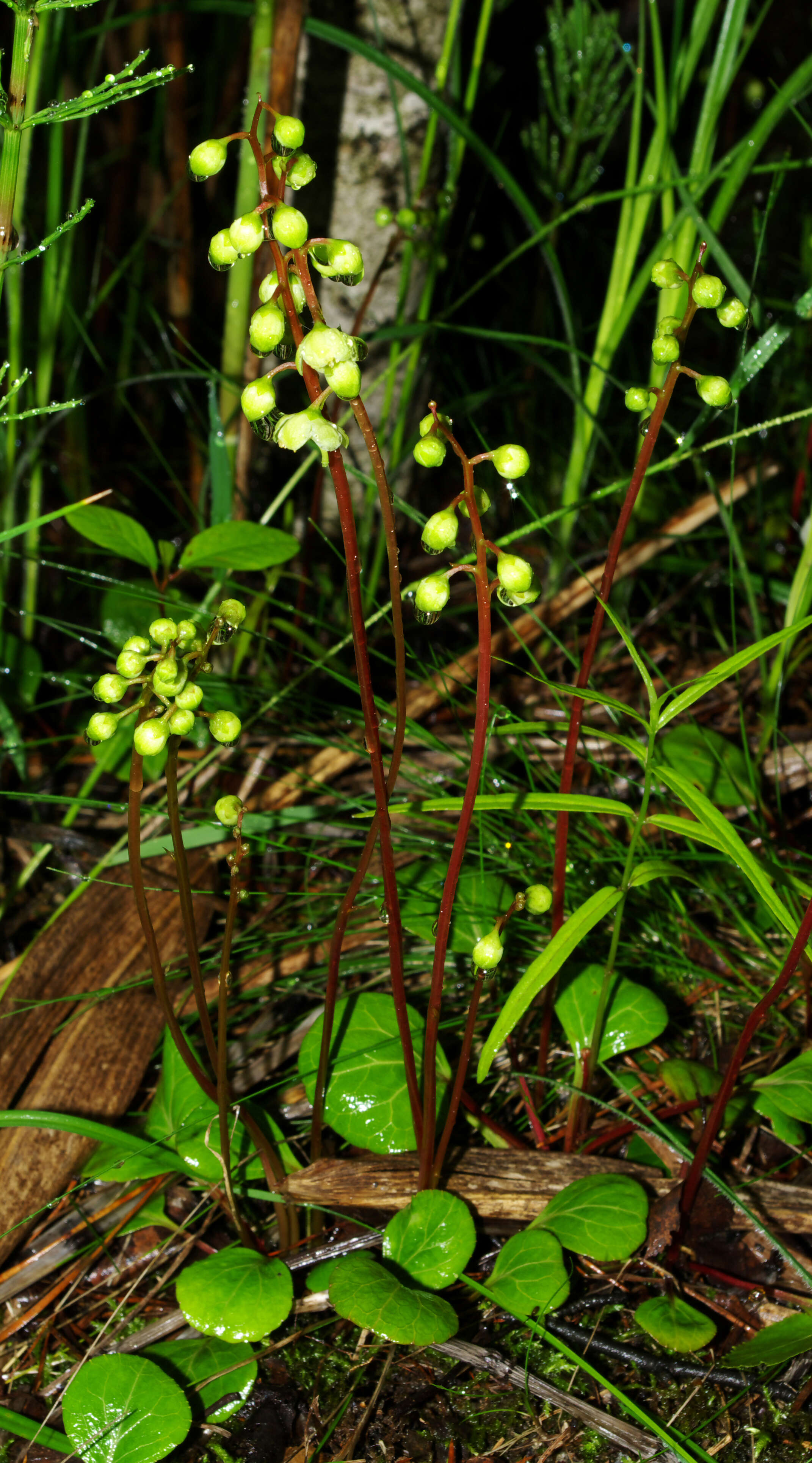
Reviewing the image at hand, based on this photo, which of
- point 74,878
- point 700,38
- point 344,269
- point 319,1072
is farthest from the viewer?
point 74,878

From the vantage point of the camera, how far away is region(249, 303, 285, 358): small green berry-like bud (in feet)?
2.67

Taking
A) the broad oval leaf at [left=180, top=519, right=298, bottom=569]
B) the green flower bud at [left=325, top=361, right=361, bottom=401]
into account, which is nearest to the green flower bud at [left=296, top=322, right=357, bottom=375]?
the green flower bud at [left=325, top=361, right=361, bottom=401]

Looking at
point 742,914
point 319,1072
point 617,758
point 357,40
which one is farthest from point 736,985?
point 357,40

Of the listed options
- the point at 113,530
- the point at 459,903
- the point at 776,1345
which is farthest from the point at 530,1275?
the point at 113,530

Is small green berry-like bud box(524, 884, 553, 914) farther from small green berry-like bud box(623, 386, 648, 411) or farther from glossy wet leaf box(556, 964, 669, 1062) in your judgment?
small green berry-like bud box(623, 386, 648, 411)

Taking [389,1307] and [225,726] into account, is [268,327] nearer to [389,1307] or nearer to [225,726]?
[225,726]

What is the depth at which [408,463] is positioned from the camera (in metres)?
2.47

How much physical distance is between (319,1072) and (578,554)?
165cm

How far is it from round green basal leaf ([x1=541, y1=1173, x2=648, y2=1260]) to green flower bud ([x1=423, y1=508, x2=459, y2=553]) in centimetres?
85

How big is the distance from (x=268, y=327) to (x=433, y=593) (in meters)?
0.24

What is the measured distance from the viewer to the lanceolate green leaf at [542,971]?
3.42 feet

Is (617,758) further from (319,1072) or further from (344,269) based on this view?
(344,269)

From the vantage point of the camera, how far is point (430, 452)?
0.88m

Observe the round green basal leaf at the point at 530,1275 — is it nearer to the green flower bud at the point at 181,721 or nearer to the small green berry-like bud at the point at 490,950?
the small green berry-like bud at the point at 490,950
